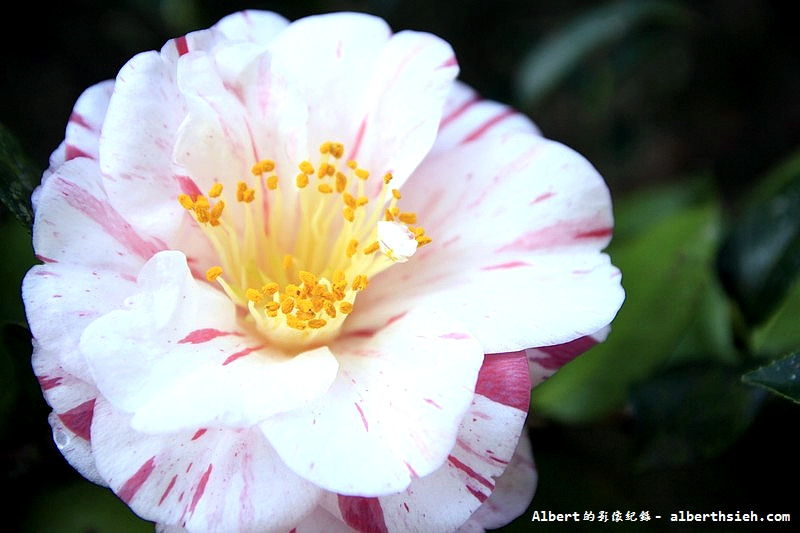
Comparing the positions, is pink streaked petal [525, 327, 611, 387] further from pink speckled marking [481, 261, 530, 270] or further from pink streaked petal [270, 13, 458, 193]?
pink streaked petal [270, 13, 458, 193]

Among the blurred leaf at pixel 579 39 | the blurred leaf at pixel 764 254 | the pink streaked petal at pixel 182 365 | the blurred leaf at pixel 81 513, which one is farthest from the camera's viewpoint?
the blurred leaf at pixel 579 39

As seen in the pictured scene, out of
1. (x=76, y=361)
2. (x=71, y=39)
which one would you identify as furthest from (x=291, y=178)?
(x=71, y=39)

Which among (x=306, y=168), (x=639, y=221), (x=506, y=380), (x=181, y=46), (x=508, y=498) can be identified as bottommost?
(x=639, y=221)

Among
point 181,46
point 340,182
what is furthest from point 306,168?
point 181,46

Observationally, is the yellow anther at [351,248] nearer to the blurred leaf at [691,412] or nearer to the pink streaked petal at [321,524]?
the pink streaked petal at [321,524]

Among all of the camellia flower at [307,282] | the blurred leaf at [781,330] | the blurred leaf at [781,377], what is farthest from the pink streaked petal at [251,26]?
the blurred leaf at [781,330]

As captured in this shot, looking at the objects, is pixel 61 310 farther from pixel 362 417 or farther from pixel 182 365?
pixel 362 417
